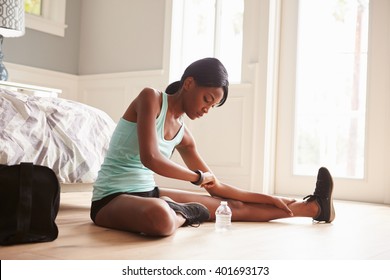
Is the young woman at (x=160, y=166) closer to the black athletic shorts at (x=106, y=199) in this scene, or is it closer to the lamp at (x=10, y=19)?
the black athletic shorts at (x=106, y=199)

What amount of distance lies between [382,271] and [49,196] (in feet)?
3.26

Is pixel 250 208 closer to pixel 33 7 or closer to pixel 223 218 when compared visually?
pixel 223 218

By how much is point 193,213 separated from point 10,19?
95.7 inches

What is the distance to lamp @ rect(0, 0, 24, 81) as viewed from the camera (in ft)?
11.9

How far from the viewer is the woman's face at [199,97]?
1.86 meters

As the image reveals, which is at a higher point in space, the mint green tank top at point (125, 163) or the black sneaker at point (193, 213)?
the mint green tank top at point (125, 163)

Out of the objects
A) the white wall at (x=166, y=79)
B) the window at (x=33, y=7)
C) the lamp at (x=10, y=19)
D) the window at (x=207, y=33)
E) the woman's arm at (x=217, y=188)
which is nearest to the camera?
the woman's arm at (x=217, y=188)

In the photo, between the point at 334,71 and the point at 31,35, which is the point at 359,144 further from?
the point at 31,35

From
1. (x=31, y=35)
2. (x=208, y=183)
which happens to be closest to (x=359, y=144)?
(x=208, y=183)

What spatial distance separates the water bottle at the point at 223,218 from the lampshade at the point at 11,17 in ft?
7.85

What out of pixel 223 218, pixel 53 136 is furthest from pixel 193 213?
pixel 53 136

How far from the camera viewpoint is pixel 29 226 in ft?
5.12

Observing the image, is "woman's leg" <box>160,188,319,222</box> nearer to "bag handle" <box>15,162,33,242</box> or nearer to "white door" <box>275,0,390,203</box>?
"bag handle" <box>15,162,33,242</box>

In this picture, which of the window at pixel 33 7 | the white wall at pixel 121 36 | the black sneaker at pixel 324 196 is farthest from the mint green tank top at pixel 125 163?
the window at pixel 33 7
